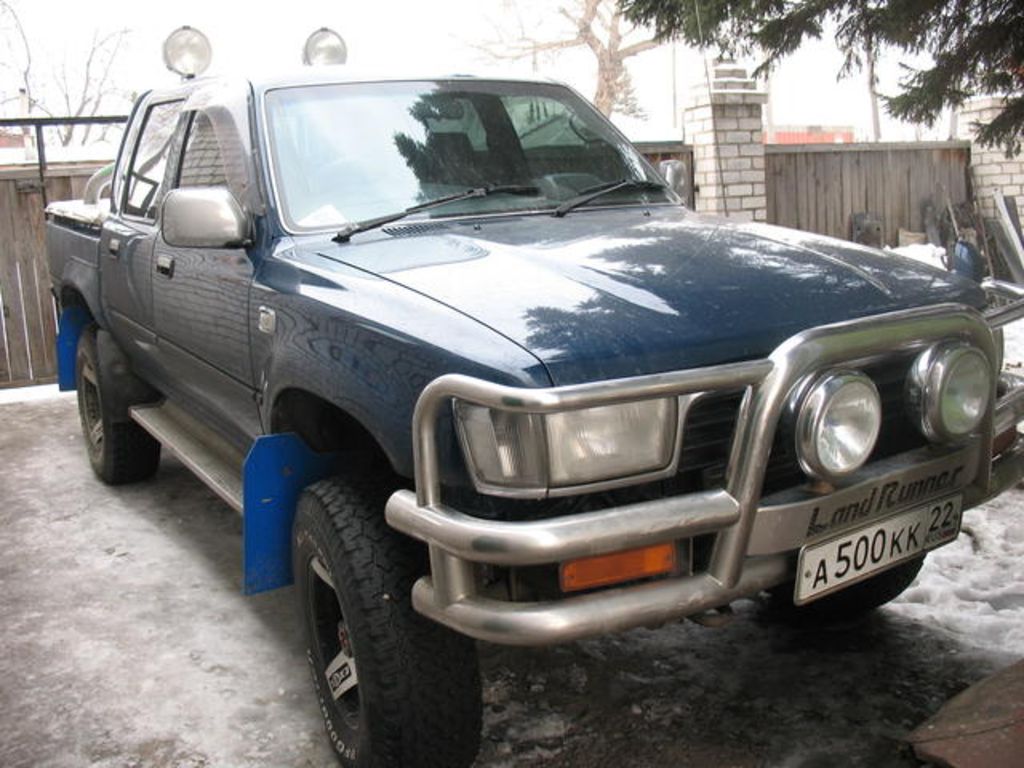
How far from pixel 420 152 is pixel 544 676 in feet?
5.63

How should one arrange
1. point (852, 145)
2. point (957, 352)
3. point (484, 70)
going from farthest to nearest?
point (852, 145)
point (484, 70)
point (957, 352)

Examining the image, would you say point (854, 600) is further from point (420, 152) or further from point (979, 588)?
point (420, 152)

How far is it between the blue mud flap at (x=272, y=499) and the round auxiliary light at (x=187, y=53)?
273 centimetres

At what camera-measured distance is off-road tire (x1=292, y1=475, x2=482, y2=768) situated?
7.97 ft

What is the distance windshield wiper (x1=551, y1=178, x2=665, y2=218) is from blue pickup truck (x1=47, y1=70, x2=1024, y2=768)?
22 millimetres

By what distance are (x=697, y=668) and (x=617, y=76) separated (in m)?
21.7

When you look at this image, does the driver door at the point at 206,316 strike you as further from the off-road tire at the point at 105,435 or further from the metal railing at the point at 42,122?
the metal railing at the point at 42,122

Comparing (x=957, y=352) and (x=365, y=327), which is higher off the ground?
(x=365, y=327)

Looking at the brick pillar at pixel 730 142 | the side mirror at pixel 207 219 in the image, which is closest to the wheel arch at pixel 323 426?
the side mirror at pixel 207 219

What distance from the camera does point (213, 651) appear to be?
359 centimetres

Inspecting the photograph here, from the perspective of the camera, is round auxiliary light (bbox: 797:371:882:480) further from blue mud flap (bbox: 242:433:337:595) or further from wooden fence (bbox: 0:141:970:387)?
wooden fence (bbox: 0:141:970:387)

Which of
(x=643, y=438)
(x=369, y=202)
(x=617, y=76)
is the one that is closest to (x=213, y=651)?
(x=369, y=202)

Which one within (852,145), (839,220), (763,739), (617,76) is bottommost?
(763,739)

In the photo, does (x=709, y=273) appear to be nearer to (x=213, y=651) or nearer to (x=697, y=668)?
(x=697, y=668)
